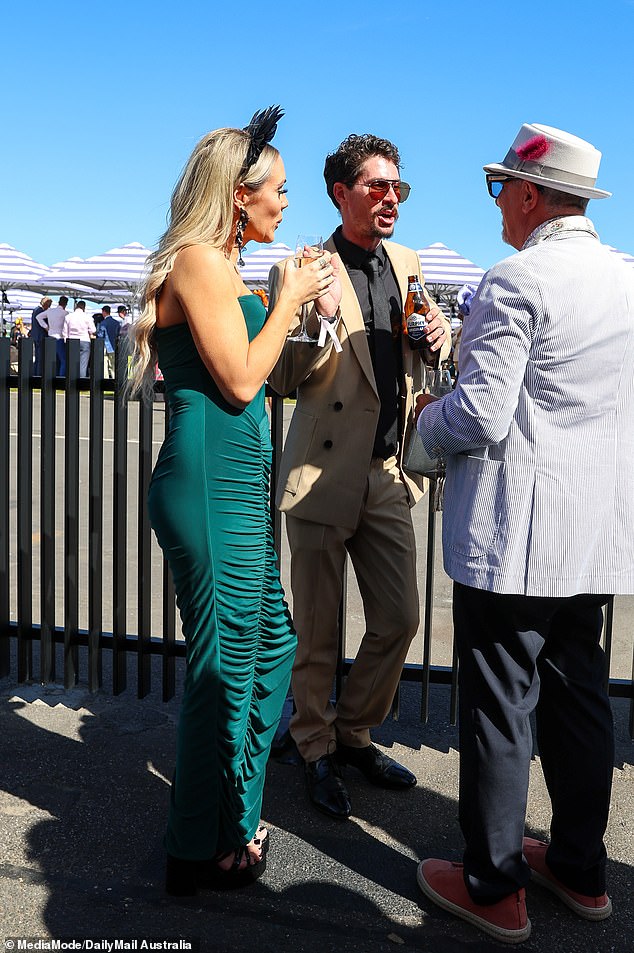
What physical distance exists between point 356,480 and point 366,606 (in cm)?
51

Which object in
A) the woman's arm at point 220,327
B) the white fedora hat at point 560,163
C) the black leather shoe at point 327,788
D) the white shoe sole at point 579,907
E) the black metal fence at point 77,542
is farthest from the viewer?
the black metal fence at point 77,542

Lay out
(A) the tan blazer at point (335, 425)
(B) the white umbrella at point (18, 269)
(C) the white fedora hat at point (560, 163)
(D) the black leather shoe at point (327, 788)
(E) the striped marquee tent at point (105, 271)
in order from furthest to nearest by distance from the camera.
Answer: (B) the white umbrella at point (18, 269) < (E) the striped marquee tent at point (105, 271) < (A) the tan blazer at point (335, 425) < (D) the black leather shoe at point (327, 788) < (C) the white fedora hat at point (560, 163)

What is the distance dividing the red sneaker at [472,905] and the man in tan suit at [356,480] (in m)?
0.59

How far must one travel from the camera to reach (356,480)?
3.49 meters

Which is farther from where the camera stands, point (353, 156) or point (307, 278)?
point (353, 156)

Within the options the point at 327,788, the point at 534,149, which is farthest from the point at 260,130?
the point at 327,788

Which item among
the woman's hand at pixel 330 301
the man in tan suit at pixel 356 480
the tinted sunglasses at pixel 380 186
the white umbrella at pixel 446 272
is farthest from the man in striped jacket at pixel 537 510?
the white umbrella at pixel 446 272

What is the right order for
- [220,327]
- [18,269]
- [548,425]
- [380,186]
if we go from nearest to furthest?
[548,425]
[220,327]
[380,186]
[18,269]

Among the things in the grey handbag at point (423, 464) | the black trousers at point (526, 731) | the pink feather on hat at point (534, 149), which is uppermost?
the pink feather on hat at point (534, 149)

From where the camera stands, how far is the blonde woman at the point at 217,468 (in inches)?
107

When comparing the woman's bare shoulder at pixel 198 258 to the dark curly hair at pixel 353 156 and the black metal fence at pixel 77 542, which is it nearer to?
the dark curly hair at pixel 353 156

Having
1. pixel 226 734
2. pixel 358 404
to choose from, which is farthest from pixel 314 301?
pixel 226 734

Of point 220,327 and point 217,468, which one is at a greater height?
point 220,327

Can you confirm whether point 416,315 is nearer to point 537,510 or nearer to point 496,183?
point 496,183
